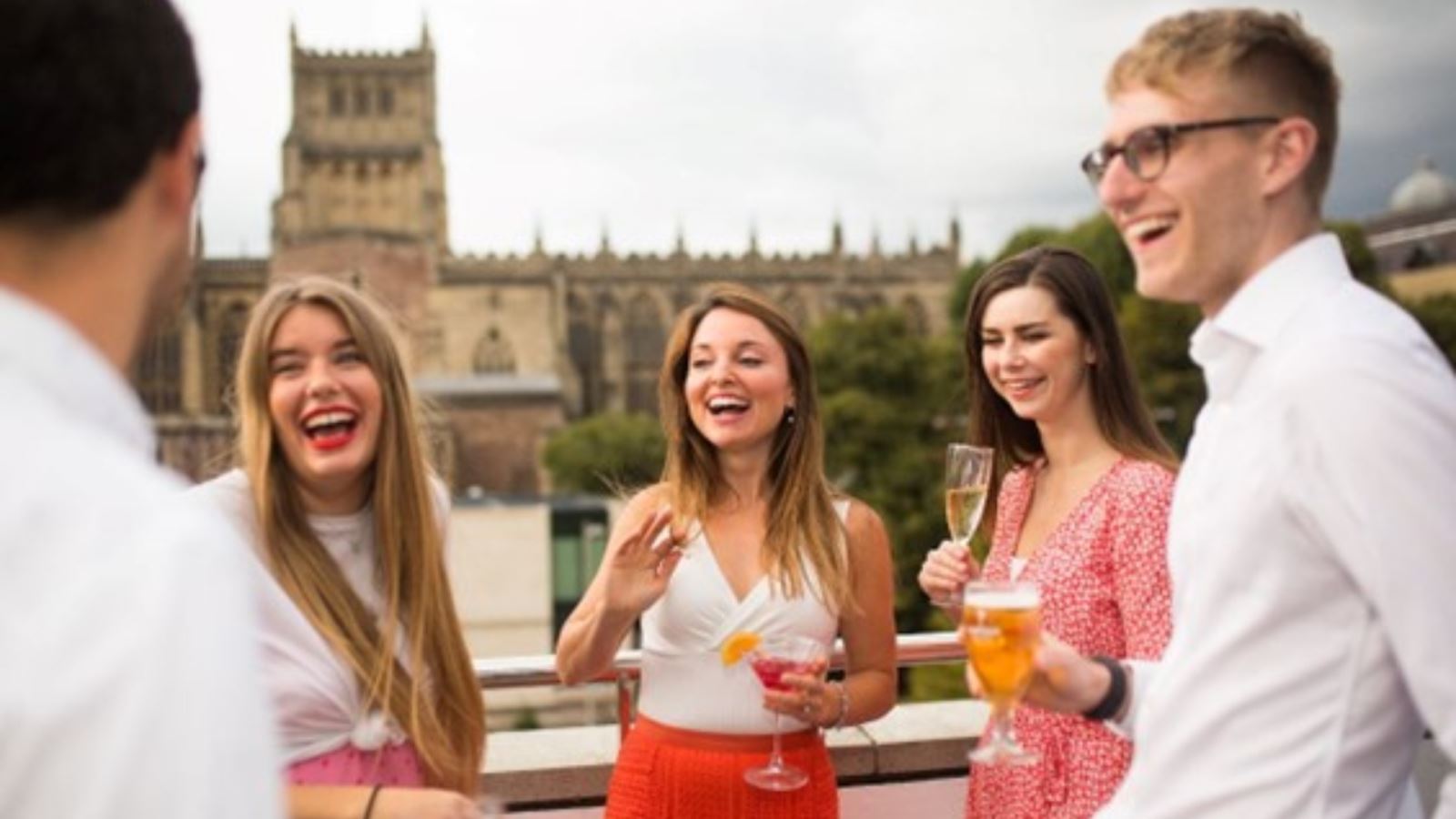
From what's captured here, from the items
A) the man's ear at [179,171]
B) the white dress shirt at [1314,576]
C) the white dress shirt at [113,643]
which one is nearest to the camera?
the white dress shirt at [113,643]

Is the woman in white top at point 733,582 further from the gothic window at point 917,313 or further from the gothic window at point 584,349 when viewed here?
the gothic window at point 917,313

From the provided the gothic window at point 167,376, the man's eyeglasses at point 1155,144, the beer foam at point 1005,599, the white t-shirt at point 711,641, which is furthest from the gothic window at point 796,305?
the man's eyeglasses at point 1155,144

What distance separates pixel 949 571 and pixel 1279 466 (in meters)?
0.95

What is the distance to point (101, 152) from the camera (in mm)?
912

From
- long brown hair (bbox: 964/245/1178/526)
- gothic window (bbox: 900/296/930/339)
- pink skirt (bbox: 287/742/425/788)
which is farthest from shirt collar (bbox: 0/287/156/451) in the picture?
gothic window (bbox: 900/296/930/339)

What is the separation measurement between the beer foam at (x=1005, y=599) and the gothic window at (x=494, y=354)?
185ft

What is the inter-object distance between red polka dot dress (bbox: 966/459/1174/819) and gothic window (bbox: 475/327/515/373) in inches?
2187

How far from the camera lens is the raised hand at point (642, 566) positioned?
2641 millimetres

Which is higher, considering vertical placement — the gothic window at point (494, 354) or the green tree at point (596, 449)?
the gothic window at point (494, 354)

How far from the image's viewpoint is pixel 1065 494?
2.99 meters

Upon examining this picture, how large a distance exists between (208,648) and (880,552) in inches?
92.5

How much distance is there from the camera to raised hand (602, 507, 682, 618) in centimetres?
264

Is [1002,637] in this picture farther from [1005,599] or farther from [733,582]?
[733,582]

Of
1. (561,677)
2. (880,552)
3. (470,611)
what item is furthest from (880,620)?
(470,611)
